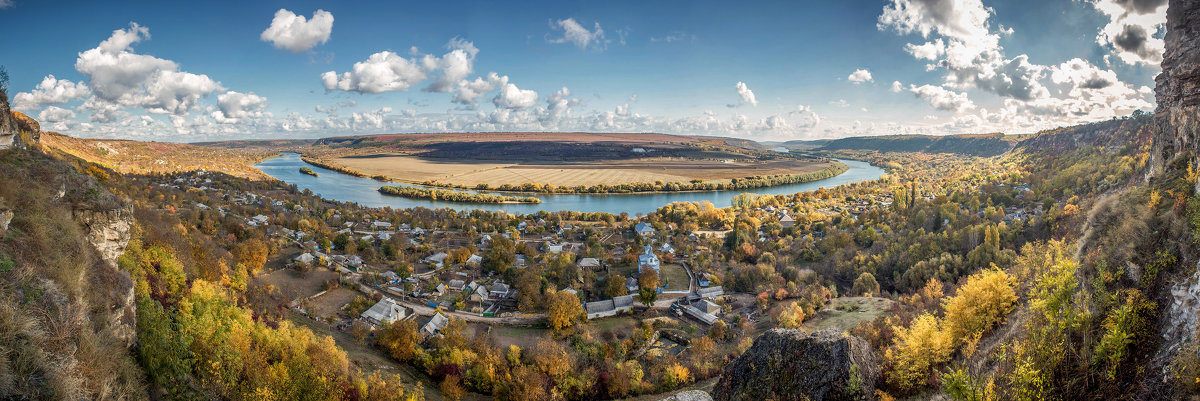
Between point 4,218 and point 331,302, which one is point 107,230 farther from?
point 331,302

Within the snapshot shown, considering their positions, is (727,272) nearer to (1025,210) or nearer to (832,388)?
(832,388)

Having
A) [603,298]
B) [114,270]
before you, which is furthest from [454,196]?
[114,270]

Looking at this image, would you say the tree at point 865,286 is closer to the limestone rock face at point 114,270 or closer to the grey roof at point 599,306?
the grey roof at point 599,306

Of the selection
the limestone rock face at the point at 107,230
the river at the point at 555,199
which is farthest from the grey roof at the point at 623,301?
the river at the point at 555,199

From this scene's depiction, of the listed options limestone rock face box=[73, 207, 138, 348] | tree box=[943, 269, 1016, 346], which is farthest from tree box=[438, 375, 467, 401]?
tree box=[943, 269, 1016, 346]

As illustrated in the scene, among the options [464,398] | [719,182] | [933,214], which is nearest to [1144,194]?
[464,398]

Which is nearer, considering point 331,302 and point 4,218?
point 4,218
